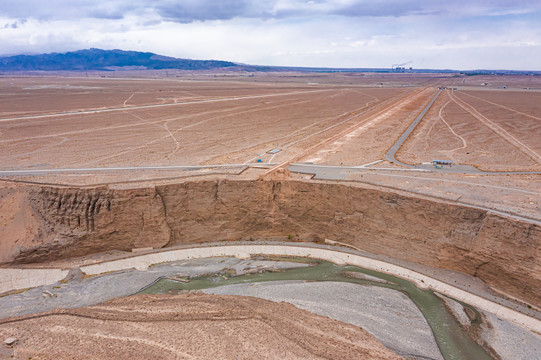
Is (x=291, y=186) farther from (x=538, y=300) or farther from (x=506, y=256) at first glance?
(x=538, y=300)

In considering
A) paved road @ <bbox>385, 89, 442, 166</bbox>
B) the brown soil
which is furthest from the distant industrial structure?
paved road @ <bbox>385, 89, 442, 166</bbox>

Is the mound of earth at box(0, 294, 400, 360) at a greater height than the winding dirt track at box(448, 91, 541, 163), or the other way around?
the winding dirt track at box(448, 91, 541, 163)

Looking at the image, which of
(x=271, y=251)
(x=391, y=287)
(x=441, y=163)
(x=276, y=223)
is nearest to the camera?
(x=391, y=287)

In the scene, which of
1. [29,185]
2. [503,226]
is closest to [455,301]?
[503,226]

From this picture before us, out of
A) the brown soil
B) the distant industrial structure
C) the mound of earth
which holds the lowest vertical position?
the mound of earth

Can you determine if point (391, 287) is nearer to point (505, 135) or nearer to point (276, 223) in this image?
point (276, 223)

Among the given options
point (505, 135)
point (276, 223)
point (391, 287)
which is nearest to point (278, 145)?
point (276, 223)

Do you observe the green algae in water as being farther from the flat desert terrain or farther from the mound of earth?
the flat desert terrain

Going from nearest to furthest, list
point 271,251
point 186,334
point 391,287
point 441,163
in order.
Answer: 1. point 186,334
2. point 391,287
3. point 271,251
4. point 441,163

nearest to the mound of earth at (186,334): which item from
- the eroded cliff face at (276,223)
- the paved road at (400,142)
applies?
the eroded cliff face at (276,223)
